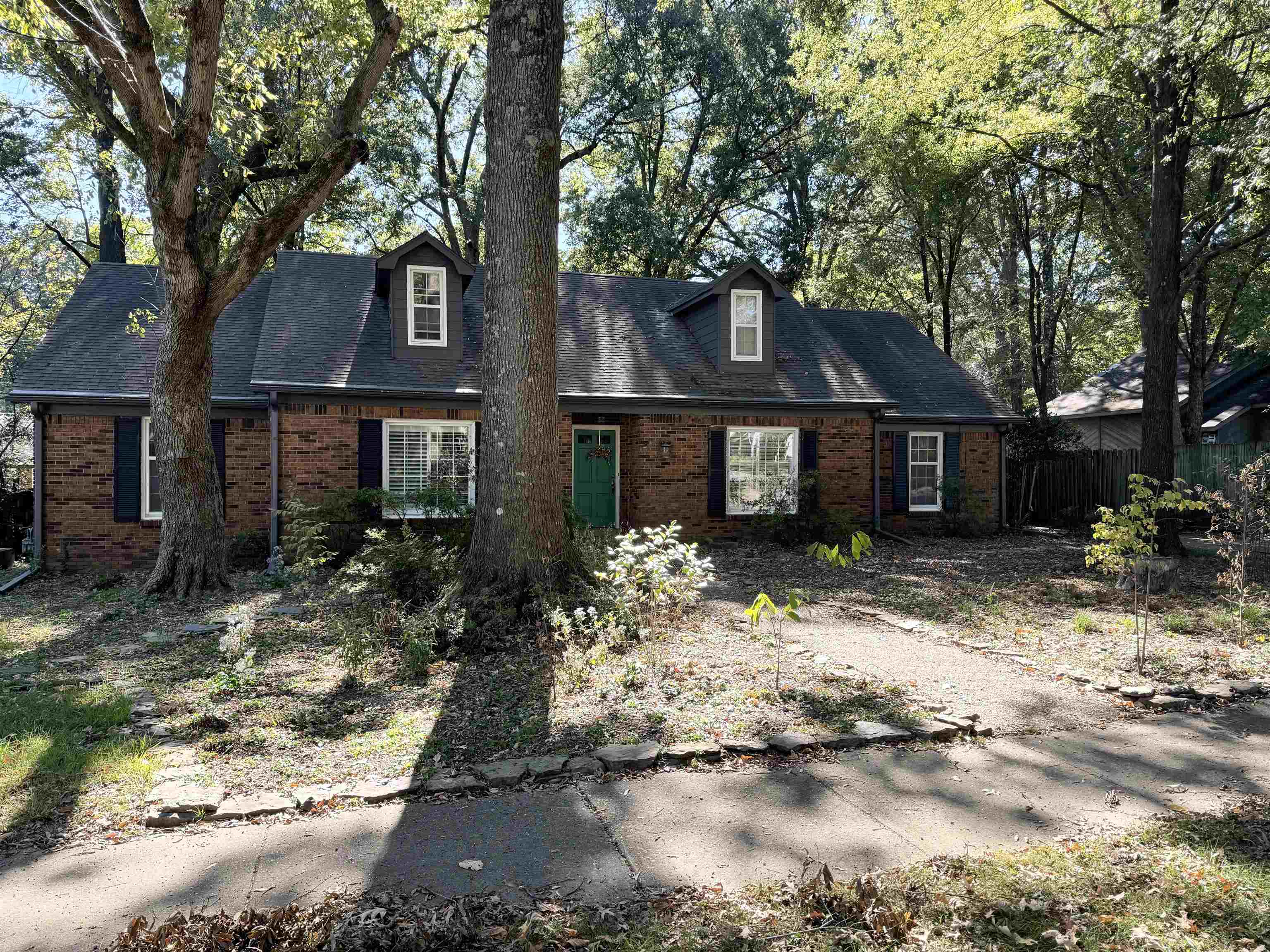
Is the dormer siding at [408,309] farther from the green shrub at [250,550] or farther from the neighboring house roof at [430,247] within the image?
the green shrub at [250,550]

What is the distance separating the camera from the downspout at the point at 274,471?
1202 centimetres

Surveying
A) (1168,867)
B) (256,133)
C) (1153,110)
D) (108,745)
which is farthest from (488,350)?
(1153,110)

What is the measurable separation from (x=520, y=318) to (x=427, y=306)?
7644mm

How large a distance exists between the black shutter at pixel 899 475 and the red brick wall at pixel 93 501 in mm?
11809

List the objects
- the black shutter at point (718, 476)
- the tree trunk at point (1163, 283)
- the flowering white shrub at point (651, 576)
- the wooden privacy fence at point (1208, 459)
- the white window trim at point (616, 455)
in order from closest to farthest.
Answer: the flowering white shrub at point (651, 576) → the tree trunk at point (1163, 283) → the white window trim at point (616, 455) → the black shutter at point (718, 476) → the wooden privacy fence at point (1208, 459)

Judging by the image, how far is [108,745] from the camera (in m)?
4.28

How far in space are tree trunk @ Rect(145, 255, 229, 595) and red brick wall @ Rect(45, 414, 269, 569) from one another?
3.09m

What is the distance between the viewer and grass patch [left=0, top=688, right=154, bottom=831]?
3646mm

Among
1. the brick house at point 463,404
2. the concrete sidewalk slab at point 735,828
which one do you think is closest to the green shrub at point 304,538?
the brick house at point 463,404

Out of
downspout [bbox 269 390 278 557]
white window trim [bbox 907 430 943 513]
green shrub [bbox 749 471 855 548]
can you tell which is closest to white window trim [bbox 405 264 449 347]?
Answer: downspout [bbox 269 390 278 557]

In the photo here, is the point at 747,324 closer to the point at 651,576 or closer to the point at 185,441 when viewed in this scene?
the point at 651,576

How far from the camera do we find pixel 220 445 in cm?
1262

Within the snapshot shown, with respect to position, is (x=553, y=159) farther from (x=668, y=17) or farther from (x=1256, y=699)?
(x=668, y=17)

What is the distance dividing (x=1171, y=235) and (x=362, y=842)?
13.5 metres
